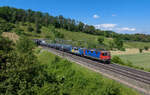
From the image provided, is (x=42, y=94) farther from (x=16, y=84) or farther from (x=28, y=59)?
(x=28, y=59)

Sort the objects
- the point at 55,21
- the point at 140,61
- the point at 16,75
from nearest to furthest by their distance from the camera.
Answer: the point at 16,75
the point at 140,61
the point at 55,21

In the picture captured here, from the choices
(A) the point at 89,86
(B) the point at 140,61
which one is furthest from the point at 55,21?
(A) the point at 89,86

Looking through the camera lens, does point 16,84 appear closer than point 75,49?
Yes

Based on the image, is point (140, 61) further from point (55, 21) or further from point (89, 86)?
point (55, 21)

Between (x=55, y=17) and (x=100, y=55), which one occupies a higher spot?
(x=55, y=17)

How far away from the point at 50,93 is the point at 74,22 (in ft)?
491

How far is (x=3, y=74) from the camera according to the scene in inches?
419

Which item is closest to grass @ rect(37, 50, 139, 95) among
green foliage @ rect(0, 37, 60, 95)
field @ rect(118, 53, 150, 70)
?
green foliage @ rect(0, 37, 60, 95)

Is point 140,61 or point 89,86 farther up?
point 89,86

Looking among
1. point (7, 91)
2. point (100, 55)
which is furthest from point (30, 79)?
point (100, 55)

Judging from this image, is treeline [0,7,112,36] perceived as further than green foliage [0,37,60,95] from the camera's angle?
Yes

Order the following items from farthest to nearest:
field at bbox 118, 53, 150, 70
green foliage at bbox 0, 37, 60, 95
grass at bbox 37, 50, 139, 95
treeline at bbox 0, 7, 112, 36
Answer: treeline at bbox 0, 7, 112, 36, field at bbox 118, 53, 150, 70, grass at bbox 37, 50, 139, 95, green foliage at bbox 0, 37, 60, 95

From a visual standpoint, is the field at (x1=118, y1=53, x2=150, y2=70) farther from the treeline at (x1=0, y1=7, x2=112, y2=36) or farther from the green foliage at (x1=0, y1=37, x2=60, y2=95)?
the treeline at (x1=0, y1=7, x2=112, y2=36)

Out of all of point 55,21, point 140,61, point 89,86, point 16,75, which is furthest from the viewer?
point 55,21
